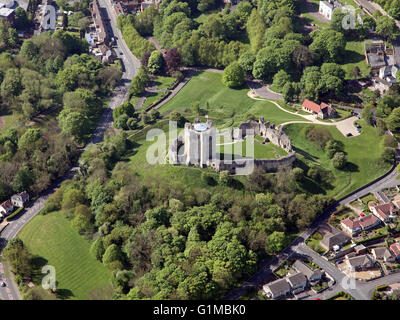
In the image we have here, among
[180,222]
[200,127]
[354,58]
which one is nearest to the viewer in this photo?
[180,222]

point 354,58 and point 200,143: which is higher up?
point 200,143

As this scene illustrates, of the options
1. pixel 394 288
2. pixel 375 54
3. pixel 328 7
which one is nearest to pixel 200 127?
pixel 394 288

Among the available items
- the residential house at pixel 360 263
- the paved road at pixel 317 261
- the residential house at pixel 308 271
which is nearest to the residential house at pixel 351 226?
the paved road at pixel 317 261

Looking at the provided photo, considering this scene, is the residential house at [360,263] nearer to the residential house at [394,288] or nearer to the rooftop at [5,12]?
the residential house at [394,288]

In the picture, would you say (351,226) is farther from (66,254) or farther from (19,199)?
(19,199)

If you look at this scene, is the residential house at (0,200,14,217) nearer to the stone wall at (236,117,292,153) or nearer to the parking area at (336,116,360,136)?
the stone wall at (236,117,292,153)

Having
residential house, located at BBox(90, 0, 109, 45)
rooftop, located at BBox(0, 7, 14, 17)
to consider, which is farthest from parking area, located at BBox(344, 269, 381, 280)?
rooftop, located at BBox(0, 7, 14, 17)
